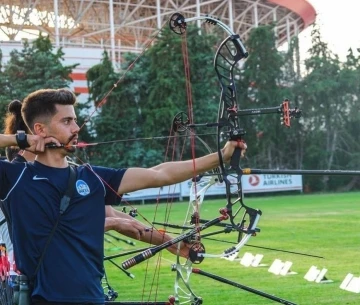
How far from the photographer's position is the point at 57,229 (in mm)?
3580

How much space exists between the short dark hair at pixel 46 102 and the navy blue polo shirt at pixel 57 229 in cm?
25

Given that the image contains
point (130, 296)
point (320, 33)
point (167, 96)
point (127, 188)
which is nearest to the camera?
point (127, 188)

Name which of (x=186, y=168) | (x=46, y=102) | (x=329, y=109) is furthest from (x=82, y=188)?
(x=329, y=109)

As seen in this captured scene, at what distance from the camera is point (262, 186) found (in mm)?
42531

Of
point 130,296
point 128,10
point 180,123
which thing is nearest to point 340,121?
point 128,10

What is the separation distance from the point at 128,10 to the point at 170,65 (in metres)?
10.9

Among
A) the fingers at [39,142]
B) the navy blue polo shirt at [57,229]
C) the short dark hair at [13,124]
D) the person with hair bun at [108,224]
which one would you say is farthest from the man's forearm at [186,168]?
the short dark hair at [13,124]

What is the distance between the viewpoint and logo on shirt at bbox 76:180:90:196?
3645 mm

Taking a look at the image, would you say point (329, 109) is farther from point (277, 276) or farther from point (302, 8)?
point (277, 276)

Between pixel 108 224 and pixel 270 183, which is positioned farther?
pixel 270 183

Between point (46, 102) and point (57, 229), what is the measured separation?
62 cm

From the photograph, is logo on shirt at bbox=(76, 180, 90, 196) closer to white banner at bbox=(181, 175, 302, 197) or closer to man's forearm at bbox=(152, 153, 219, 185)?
man's forearm at bbox=(152, 153, 219, 185)

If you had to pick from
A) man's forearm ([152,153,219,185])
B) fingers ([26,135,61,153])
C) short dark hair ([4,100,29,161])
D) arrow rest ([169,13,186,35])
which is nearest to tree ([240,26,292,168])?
arrow rest ([169,13,186,35])

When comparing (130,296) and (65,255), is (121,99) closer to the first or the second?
(130,296)
